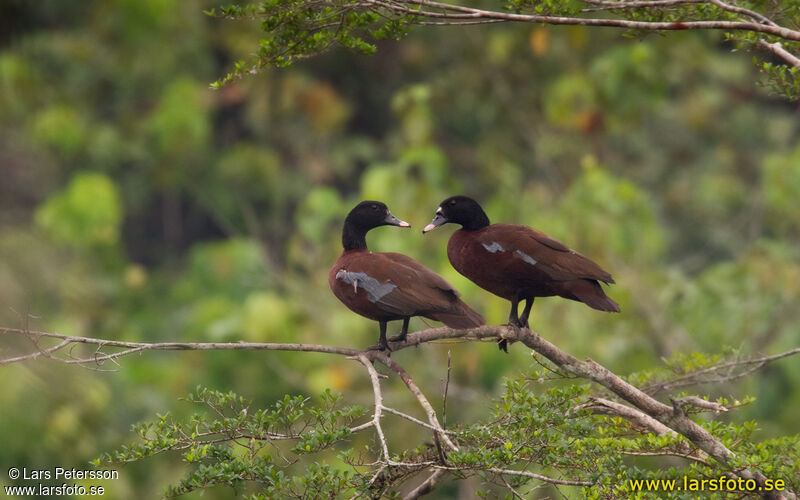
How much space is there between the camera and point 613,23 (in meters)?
5.32

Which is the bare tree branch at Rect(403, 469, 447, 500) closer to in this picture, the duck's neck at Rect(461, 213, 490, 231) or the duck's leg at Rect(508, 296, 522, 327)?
the duck's leg at Rect(508, 296, 522, 327)

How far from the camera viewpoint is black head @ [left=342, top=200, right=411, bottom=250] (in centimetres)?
640

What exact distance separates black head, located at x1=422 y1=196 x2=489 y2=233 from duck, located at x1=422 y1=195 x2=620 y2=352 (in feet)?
0.40

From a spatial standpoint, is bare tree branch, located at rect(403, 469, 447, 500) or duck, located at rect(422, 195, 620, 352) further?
duck, located at rect(422, 195, 620, 352)

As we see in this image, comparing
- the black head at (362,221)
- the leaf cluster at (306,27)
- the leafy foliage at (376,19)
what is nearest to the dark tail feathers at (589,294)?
the black head at (362,221)

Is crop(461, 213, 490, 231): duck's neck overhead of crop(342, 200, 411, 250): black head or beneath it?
overhead

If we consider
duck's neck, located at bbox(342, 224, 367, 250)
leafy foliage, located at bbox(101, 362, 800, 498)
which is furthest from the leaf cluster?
leafy foliage, located at bbox(101, 362, 800, 498)

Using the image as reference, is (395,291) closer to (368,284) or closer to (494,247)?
(368,284)

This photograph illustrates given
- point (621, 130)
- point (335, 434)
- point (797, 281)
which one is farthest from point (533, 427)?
point (621, 130)

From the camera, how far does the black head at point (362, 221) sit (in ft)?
21.0

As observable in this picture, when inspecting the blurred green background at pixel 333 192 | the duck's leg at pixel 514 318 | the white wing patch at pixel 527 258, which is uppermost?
the white wing patch at pixel 527 258

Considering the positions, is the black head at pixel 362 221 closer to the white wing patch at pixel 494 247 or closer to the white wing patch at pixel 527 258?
the white wing patch at pixel 494 247

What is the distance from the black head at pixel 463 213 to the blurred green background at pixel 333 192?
5175mm

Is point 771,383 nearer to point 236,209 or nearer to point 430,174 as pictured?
point 430,174
